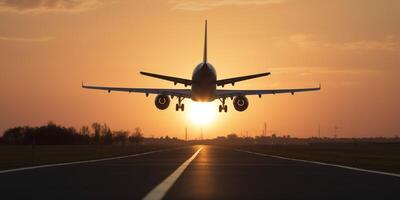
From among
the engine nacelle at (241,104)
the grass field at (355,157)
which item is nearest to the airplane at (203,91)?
the engine nacelle at (241,104)

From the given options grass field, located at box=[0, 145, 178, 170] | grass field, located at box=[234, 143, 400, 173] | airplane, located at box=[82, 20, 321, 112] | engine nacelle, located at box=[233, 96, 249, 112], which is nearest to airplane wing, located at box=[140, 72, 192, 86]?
Answer: airplane, located at box=[82, 20, 321, 112]

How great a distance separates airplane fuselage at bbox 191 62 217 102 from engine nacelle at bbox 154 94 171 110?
3121mm

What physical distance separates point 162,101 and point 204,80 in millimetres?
5720

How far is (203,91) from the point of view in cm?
7138

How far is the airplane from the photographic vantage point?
7000 cm

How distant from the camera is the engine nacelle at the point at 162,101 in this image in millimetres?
72938

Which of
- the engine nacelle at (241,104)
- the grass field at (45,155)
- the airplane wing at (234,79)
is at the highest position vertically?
the airplane wing at (234,79)

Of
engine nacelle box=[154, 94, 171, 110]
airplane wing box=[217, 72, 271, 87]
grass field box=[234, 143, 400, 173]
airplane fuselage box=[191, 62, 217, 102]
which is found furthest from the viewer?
engine nacelle box=[154, 94, 171, 110]

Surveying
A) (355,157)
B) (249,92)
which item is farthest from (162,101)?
(355,157)

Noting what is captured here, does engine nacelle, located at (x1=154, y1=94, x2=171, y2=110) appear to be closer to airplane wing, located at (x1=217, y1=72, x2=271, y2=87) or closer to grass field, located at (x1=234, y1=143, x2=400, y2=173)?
airplane wing, located at (x1=217, y1=72, x2=271, y2=87)

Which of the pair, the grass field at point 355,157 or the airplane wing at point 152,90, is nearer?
the grass field at point 355,157

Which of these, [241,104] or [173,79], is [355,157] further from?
[173,79]

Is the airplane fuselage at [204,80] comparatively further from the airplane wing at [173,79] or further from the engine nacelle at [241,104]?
the engine nacelle at [241,104]

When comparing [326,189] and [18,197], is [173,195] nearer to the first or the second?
[18,197]
